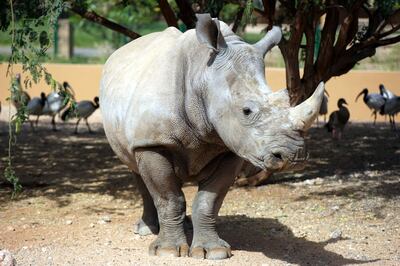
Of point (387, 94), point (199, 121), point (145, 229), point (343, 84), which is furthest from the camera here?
point (343, 84)

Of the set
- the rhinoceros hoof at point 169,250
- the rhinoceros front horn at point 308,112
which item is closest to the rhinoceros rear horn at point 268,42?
the rhinoceros front horn at point 308,112

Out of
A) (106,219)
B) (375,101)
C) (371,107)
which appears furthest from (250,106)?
(371,107)

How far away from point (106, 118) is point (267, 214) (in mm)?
2064

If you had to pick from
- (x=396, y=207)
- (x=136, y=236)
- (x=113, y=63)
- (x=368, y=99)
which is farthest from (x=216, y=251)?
(x=368, y=99)

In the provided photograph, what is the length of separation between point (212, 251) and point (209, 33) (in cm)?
156

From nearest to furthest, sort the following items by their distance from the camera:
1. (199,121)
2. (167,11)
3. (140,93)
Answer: (199,121)
(140,93)
(167,11)

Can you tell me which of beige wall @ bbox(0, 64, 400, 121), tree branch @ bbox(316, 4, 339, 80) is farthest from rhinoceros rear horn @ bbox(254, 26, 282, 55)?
beige wall @ bbox(0, 64, 400, 121)

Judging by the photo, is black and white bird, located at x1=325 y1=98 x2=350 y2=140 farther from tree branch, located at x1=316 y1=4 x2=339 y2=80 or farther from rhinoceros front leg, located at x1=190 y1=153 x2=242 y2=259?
rhinoceros front leg, located at x1=190 y1=153 x2=242 y2=259

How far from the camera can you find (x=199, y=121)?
598 cm

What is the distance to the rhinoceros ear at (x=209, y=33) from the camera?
18.8ft

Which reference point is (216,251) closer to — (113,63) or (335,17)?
(113,63)

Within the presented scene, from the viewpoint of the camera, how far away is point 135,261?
19.7 ft

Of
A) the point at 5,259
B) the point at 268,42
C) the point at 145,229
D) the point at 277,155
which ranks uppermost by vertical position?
the point at 268,42

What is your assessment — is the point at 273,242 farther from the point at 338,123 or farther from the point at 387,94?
the point at 387,94
